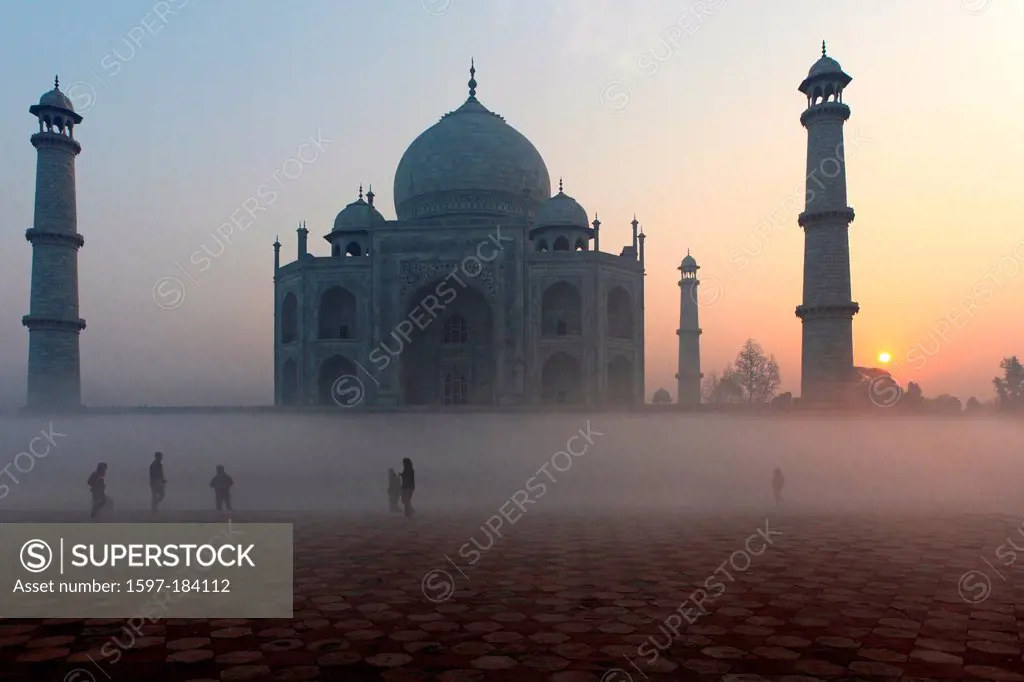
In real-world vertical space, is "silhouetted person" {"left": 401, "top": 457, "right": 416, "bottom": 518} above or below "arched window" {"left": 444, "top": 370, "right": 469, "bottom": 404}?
below

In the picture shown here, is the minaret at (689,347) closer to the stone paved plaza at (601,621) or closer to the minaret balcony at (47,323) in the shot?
the minaret balcony at (47,323)

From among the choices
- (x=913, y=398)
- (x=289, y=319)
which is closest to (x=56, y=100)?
(x=289, y=319)

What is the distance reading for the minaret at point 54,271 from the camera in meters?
23.0

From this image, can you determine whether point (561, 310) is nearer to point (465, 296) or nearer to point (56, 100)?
point (465, 296)

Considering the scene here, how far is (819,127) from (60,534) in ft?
67.5

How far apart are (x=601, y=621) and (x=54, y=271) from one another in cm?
2334

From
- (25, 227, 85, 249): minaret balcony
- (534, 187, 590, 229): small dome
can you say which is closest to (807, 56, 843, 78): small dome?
(534, 187, 590, 229): small dome

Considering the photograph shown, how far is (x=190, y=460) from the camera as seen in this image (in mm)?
17156

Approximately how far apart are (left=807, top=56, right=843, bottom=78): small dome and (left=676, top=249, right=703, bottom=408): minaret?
16623 millimetres

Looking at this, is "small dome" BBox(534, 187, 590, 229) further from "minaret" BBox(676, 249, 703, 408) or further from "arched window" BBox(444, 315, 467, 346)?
"minaret" BBox(676, 249, 703, 408)

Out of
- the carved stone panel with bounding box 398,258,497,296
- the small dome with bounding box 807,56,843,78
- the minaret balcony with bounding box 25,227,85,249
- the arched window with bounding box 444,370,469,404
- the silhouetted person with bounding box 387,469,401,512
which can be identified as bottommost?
the silhouetted person with bounding box 387,469,401,512

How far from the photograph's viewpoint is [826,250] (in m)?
21.7

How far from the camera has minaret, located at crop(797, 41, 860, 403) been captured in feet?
70.2

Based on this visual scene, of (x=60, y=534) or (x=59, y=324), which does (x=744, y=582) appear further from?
(x=59, y=324)
